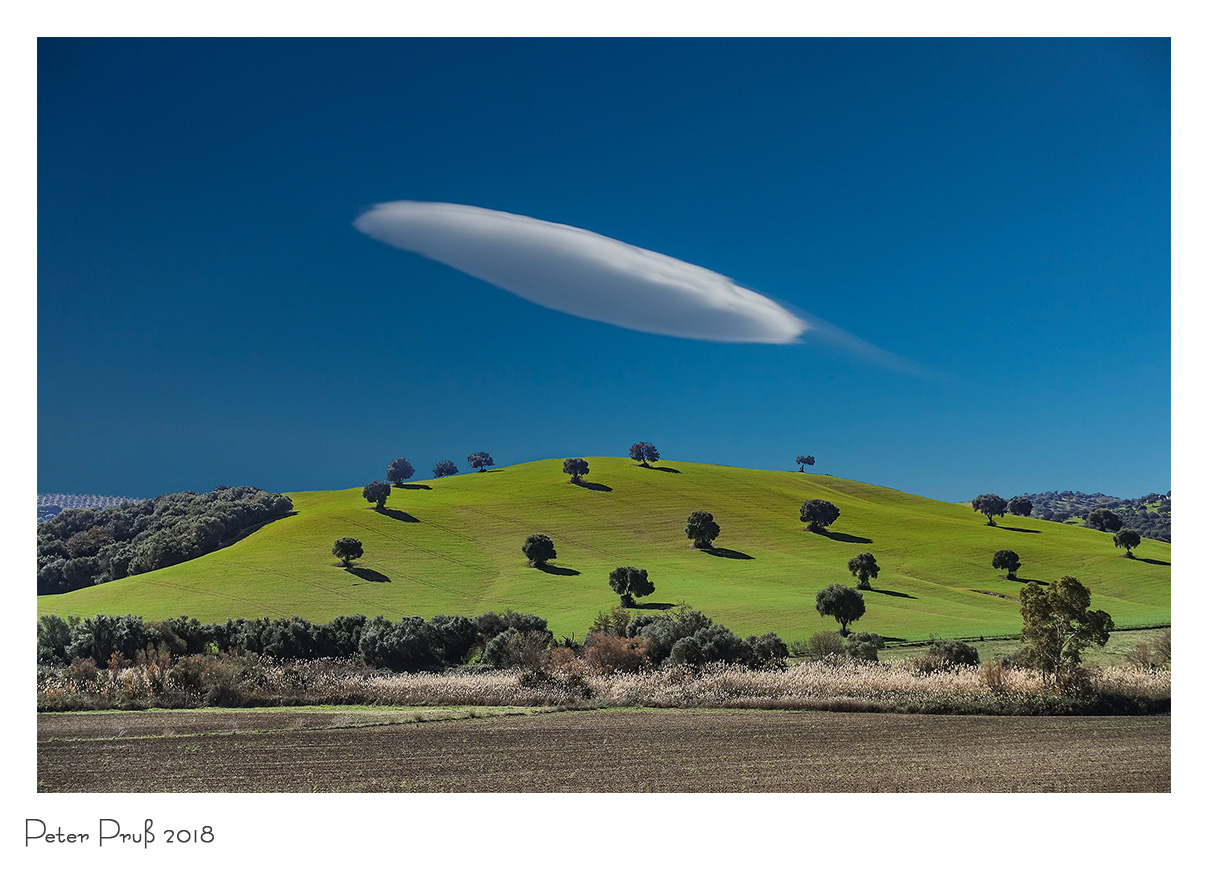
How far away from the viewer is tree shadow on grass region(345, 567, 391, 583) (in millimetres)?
55819

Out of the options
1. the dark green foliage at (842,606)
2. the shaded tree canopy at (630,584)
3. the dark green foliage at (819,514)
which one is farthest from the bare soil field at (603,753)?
the dark green foliage at (819,514)

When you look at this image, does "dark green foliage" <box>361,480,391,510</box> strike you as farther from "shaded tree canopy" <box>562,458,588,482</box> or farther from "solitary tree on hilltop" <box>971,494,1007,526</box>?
"solitary tree on hilltop" <box>971,494,1007,526</box>

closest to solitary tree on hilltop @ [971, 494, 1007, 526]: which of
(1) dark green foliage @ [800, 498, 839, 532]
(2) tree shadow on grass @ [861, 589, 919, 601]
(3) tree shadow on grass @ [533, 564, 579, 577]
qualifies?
(1) dark green foliage @ [800, 498, 839, 532]

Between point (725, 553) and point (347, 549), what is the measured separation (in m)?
32.4

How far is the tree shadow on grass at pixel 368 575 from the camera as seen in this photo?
5582 centimetres

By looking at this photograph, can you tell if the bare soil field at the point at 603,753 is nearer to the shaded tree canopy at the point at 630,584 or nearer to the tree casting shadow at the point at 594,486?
the shaded tree canopy at the point at 630,584

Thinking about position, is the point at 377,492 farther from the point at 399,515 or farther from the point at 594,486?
the point at 594,486

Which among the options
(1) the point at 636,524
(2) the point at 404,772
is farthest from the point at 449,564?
(2) the point at 404,772

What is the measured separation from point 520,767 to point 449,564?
50.9m

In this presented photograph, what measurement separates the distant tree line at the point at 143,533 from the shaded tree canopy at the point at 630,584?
40.1m

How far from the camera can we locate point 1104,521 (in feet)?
306

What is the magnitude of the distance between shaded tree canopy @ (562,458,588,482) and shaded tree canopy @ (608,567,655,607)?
48536 mm

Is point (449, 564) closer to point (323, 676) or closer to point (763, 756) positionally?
point (323, 676)
